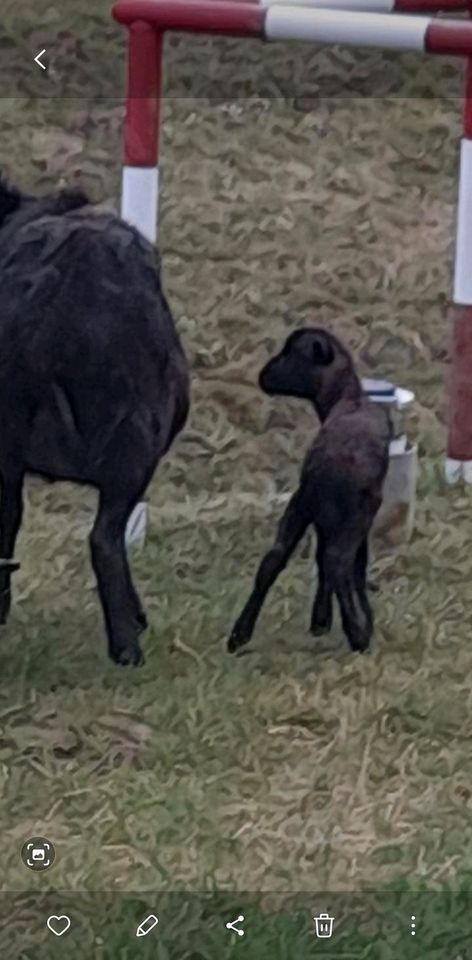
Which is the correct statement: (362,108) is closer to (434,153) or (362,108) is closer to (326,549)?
(434,153)

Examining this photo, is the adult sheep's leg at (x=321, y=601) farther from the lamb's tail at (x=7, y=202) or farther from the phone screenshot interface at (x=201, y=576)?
the lamb's tail at (x=7, y=202)

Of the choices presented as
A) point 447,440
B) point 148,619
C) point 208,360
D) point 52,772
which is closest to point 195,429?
point 208,360

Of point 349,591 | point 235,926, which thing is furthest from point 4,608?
point 235,926

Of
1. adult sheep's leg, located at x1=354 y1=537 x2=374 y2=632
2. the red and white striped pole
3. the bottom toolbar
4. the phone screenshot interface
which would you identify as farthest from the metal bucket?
the bottom toolbar

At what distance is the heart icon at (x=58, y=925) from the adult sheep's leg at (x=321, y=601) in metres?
0.44

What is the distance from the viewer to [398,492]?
6.59 feet

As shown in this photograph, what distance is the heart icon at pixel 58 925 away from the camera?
1479 mm

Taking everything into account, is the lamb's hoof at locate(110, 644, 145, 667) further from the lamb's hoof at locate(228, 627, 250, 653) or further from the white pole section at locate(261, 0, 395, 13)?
the white pole section at locate(261, 0, 395, 13)

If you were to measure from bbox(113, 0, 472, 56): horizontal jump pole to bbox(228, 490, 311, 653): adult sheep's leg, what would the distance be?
46 cm

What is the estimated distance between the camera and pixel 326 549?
174cm

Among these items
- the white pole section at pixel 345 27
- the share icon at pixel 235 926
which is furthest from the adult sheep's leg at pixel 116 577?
the white pole section at pixel 345 27

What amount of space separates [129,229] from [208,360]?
2.11 feet

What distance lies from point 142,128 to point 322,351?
338mm

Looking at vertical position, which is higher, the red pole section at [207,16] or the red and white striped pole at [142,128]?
the red pole section at [207,16]
